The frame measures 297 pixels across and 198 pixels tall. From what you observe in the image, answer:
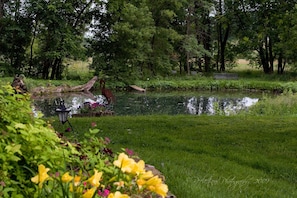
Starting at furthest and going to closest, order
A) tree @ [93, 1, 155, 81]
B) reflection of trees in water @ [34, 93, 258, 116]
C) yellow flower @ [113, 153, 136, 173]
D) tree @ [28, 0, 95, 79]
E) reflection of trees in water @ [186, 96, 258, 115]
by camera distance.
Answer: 1. tree @ [93, 1, 155, 81]
2. tree @ [28, 0, 95, 79]
3. reflection of trees in water @ [186, 96, 258, 115]
4. reflection of trees in water @ [34, 93, 258, 116]
5. yellow flower @ [113, 153, 136, 173]

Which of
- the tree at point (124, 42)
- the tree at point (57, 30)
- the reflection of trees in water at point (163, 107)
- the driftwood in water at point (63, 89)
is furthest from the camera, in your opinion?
the tree at point (124, 42)

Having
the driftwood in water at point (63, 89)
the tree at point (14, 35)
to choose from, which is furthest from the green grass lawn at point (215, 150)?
the tree at point (14, 35)

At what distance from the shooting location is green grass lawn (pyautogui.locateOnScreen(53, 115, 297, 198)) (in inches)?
136

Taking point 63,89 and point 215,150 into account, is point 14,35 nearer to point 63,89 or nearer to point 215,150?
point 63,89

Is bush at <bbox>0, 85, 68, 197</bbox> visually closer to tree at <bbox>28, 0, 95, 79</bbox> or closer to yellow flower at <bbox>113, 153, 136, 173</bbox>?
yellow flower at <bbox>113, 153, 136, 173</bbox>

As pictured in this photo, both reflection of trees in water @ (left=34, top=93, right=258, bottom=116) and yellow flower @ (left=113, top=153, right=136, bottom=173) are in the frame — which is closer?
yellow flower @ (left=113, top=153, right=136, bottom=173)

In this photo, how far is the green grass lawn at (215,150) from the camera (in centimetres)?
346

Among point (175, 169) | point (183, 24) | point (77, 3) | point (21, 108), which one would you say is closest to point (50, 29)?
point (77, 3)

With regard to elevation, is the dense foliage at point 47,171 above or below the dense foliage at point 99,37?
below

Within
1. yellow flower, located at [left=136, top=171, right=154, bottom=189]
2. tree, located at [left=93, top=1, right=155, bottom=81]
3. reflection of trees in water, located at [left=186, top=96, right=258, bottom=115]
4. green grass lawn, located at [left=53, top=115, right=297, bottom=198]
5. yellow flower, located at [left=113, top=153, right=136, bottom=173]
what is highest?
tree, located at [left=93, top=1, right=155, bottom=81]

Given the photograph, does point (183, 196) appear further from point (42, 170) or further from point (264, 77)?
point (264, 77)

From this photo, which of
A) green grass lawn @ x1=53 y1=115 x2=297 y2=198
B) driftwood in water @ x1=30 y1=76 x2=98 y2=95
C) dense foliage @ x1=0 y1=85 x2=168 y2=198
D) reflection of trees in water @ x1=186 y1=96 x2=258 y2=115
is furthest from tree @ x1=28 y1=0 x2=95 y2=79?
dense foliage @ x1=0 y1=85 x2=168 y2=198

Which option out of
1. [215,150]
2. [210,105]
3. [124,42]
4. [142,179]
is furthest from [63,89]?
[142,179]

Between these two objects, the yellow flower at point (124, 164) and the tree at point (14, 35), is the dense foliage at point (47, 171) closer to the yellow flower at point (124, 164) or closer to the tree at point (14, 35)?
the yellow flower at point (124, 164)
